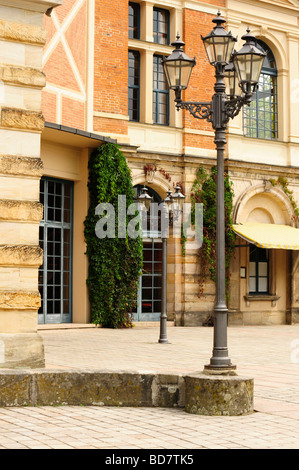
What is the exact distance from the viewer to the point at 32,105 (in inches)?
350

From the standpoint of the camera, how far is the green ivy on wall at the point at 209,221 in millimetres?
21875

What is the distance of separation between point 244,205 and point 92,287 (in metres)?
6.03

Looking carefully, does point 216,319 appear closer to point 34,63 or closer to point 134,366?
point 134,366

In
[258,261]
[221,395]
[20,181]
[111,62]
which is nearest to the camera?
[221,395]

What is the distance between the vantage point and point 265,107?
2436cm

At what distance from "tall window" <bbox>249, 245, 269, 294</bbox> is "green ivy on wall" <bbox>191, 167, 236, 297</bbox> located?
144 centimetres

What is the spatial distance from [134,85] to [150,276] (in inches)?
223

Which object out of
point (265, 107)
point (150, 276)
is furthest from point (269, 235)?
point (265, 107)

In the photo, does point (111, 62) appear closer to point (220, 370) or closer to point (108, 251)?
point (108, 251)

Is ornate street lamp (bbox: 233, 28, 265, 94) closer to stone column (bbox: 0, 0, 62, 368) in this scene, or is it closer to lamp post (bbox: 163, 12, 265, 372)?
lamp post (bbox: 163, 12, 265, 372)

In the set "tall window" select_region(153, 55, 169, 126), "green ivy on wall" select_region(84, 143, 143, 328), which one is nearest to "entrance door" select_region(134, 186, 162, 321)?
"green ivy on wall" select_region(84, 143, 143, 328)
